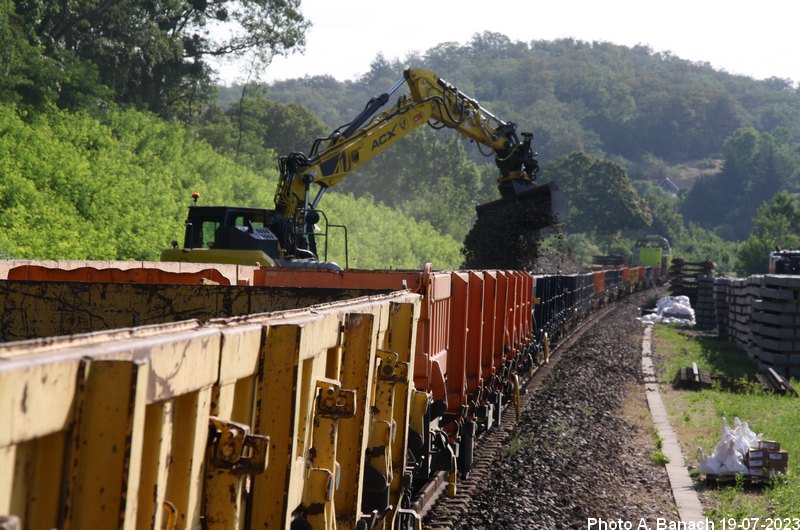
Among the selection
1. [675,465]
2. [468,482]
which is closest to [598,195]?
[675,465]

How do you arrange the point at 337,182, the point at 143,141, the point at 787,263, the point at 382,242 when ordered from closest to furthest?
the point at 337,182 → the point at 787,263 → the point at 143,141 → the point at 382,242

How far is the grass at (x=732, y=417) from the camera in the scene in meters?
9.30

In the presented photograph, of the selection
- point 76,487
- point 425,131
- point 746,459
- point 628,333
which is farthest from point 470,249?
point 425,131

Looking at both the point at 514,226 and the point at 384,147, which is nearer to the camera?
the point at 384,147

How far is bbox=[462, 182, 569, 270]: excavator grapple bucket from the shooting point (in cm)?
2109

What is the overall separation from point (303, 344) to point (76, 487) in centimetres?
136

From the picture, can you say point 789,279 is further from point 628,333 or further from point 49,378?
point 49,378

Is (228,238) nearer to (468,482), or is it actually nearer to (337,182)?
(337,182)

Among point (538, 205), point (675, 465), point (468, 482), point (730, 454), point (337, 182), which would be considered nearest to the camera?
point (468, 482)

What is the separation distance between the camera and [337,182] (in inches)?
738

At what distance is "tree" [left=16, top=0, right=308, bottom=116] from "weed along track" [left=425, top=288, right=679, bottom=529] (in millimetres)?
28727

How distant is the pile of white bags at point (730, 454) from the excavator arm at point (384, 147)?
7867 millimetres

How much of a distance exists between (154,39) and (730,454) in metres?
39.6

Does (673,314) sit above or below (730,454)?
above
